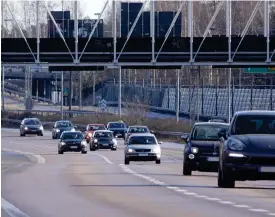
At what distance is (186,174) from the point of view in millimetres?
35219

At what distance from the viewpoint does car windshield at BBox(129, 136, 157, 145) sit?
49444 mm

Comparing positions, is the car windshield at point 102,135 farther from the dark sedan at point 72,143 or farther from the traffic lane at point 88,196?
the traffic lane at point 88,196

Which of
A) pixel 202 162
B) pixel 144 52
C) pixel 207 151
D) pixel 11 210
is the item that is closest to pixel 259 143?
pixel 11 210

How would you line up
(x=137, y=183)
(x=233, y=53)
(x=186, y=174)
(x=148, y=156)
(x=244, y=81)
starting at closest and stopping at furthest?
(x=137, y=183) < (x=186, y=174) < (x=148, y=156) < (x=233, y=53) < (x=244, y=81)

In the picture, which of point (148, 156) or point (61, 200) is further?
point (148, 156)

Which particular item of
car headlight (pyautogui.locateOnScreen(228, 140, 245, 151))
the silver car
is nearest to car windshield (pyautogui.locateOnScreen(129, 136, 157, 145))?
the silver car

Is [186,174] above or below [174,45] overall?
below

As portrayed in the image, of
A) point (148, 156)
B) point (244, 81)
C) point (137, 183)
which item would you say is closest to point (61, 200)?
point (137, 183)

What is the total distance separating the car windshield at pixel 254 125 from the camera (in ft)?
84.7

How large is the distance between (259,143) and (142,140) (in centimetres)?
2536

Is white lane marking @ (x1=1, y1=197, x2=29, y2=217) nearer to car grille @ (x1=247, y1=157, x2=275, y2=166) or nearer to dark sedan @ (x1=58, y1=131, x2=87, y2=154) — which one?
car grille @ (x1=247, y1=157, x2=275, y2=166)

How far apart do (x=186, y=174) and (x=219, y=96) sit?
6319cm

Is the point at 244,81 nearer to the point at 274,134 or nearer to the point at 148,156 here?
the point at 148,156

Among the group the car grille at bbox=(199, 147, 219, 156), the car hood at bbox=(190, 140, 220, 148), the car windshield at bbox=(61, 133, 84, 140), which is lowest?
the car windshield at bbox=(61, 133, 84, 140)
